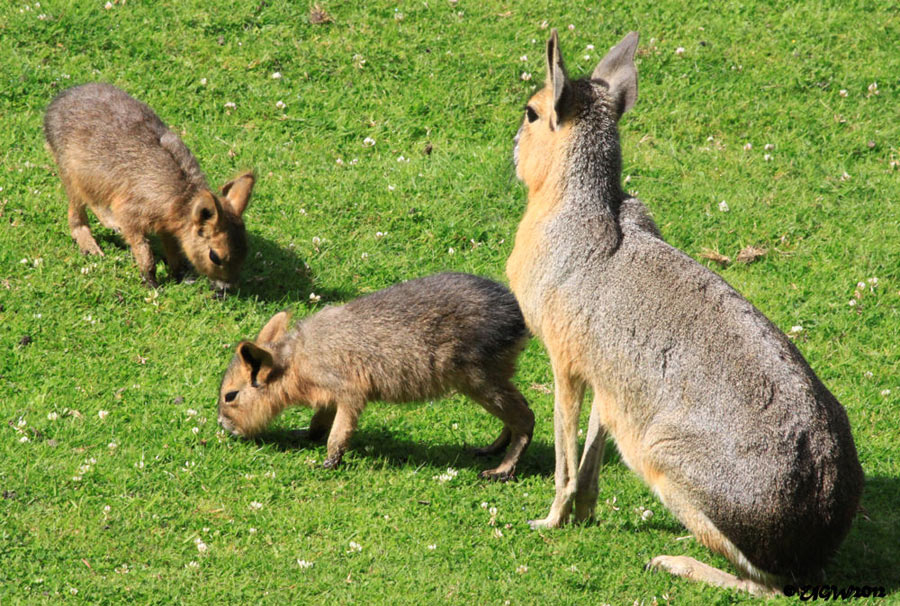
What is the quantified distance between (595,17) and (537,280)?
6901 mm

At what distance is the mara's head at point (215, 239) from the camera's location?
352 inches

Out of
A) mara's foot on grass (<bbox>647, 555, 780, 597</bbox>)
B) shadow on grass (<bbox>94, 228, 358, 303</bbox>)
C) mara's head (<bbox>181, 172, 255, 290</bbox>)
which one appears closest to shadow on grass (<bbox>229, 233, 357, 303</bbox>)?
shadow on grass (<bbox>94, 228, 358, 303</bbox>)

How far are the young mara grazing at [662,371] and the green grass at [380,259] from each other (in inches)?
23.1

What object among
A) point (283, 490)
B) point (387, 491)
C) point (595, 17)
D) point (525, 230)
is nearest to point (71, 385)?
point (283, 490)

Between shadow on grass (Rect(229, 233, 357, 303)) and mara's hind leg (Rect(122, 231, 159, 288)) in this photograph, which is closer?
mara's hind leg (Rect(122, 231, 159, 288))

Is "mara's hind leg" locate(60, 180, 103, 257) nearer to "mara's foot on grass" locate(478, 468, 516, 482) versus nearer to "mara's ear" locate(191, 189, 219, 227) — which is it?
"mara's ear" locate(191, 189, 219, 227)

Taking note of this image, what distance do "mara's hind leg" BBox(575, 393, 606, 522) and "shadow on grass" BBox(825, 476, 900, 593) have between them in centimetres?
146

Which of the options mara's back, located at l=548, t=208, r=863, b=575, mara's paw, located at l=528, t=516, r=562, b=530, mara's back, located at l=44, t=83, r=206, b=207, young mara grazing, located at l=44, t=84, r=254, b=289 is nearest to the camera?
mara's back, located at l=548, t=208, r=863, b=575

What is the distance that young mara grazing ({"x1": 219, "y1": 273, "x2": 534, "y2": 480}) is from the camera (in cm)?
745

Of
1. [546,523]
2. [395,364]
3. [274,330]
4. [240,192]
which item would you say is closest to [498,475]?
[546,523]

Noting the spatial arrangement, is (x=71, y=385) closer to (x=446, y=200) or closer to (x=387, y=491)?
(x=387, y=491)

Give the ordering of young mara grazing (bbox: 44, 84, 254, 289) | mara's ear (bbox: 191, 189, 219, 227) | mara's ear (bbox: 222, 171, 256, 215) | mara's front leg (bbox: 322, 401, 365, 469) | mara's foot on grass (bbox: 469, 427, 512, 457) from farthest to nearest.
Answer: mara's ear (bbox: 222, 171, 256, 215)
young mara grazing (bbox: 44, 84, 254, 289)
mara's ear (bbox: 191, 189, 219, 227)
mara's foot on grass (bbox: 469, 427, 512, 457)
mara's front leg (bbox: 322, 401, 365, 469)

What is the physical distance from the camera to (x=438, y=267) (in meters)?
9.86

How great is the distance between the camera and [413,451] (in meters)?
7.80
